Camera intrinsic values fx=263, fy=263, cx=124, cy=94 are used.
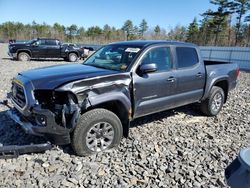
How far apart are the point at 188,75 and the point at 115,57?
1599 mm

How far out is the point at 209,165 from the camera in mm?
4023

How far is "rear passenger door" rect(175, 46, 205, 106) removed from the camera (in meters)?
5.34

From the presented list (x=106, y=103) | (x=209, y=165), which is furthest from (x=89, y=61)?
(x=209, y=165)

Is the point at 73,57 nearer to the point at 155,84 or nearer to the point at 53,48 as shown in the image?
the point at 53,48

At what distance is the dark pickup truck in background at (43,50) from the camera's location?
1777cm

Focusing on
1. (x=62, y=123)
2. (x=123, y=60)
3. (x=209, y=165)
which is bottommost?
(x=209, y=165)

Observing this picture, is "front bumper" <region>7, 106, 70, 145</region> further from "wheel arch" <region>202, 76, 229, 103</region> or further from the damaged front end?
"wheel arch" <region>202, 76, 229, 103</region>

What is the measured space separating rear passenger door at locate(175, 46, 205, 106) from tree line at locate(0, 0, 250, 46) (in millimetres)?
41008

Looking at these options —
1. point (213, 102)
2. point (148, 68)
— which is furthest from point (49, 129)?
point (213, 102)

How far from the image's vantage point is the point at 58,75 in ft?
13.6

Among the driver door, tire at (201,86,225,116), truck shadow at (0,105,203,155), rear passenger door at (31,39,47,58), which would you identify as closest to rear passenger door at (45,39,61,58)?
rear passenger door at (31,39,47,58)

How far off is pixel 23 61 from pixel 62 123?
50.5 feet

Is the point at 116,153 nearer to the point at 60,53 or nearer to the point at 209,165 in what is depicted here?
the point at 209,165

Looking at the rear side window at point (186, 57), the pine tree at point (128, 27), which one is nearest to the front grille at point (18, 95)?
the rear side window at point (186, 57)
